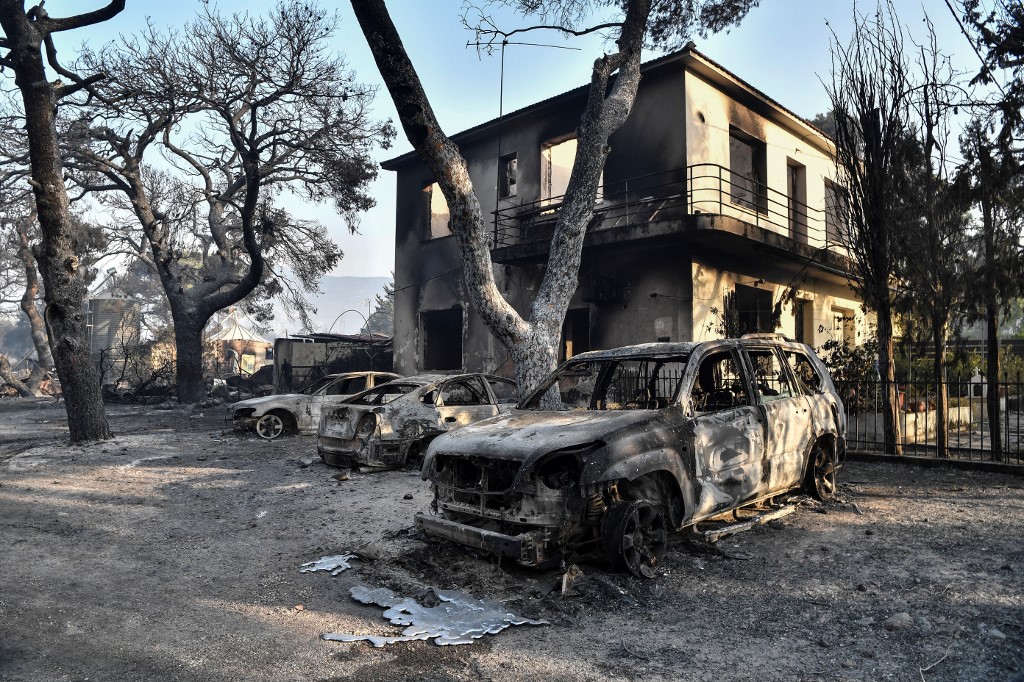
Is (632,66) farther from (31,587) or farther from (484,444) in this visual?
(31,587)

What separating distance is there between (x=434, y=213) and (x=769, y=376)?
A: 52.2 feet

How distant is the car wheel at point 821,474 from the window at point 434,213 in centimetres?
1524

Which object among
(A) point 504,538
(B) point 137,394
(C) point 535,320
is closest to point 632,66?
(C) point 535,320

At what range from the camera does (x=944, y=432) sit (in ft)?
32.2

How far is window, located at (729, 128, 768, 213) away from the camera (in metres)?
15.9

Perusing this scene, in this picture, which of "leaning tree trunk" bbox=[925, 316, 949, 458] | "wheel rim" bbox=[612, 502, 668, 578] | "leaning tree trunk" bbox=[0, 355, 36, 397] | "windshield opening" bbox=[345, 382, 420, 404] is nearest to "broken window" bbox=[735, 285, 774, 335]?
"leaning tree trunk" bbox=[925, 316, 949, 458]

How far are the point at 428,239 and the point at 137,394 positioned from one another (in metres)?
12.0

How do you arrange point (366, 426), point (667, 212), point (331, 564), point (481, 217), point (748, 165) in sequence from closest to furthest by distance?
point (331, 564) < point (366, 426) < point (481, 217) < point (667, 212) < point (748, 165)

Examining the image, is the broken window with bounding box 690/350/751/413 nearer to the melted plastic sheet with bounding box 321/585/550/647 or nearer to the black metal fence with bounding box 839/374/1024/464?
the melted plastic sheet with bounding box 321/585/550/647

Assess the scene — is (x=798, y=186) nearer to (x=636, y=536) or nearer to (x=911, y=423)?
(x=911, y=423)

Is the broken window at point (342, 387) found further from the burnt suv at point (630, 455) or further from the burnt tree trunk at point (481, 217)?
the burnt suv at point (630, 455)

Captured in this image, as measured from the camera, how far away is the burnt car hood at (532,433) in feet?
14.9

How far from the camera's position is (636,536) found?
4.65 m

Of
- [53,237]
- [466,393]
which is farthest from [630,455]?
[53,237]
